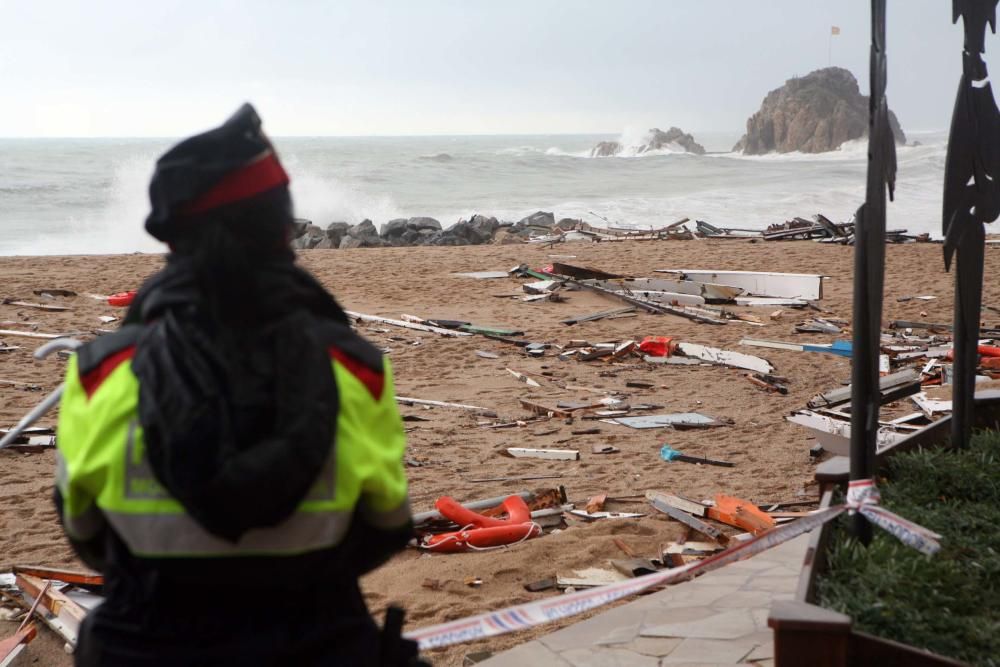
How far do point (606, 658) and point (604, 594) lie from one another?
88 cm

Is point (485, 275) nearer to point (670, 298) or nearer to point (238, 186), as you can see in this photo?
point (670, 298)

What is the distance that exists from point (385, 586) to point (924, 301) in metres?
12.8

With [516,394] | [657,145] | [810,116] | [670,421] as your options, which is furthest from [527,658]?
[657,145]

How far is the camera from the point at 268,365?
1965 millimetres

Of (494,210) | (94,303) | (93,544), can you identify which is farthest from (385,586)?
(494,210)

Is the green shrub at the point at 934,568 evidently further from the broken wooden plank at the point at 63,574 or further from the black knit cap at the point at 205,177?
the broken wooden plank at the point at 63,574

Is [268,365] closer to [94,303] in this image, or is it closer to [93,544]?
[93,544]

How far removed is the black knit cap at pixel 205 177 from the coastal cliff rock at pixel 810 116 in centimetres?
9222

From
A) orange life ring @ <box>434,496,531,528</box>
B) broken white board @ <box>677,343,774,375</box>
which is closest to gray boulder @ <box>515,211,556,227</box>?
broken white board @ <box>677,343,774,375</box>

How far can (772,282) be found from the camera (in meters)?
17.5

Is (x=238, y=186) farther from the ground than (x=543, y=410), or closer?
farther from the ground

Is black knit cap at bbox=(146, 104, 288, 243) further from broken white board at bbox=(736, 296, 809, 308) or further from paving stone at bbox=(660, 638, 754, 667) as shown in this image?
broken white board at bbox=(736, 296, 809, 308)

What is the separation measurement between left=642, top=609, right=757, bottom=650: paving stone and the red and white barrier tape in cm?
64

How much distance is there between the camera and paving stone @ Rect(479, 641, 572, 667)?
4410 millimetres
